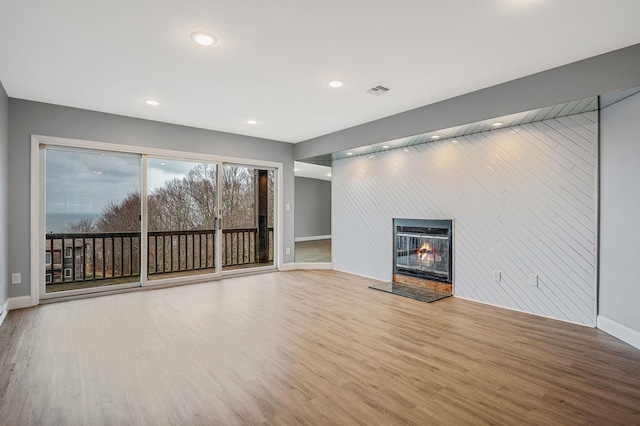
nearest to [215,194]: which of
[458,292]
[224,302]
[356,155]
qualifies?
[224,302]

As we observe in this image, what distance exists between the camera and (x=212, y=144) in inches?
218

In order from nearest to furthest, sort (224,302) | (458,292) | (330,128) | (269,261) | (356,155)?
(224,302) → (458,292) → (330,128) → (356,155) → (269,261)

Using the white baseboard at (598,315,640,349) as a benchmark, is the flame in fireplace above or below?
above

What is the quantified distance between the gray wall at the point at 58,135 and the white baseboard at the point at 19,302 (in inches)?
2.1

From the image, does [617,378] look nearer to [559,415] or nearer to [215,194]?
[559,415]

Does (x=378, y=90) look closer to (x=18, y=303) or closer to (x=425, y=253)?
(x=425, y=253)

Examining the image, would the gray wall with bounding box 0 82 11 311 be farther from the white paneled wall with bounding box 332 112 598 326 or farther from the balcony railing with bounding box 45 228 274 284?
the white paneled wall with bounding box 332 112 598 326

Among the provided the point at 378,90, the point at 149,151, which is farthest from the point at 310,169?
the point at 378,90

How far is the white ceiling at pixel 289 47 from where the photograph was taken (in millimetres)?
2209

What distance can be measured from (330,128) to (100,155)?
3595mm

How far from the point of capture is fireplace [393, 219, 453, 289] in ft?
15.1

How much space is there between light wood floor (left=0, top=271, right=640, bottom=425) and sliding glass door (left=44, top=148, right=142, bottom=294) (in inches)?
37.3

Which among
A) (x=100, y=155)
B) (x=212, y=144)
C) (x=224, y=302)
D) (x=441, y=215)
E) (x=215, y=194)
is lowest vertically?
(x=224, y=302)

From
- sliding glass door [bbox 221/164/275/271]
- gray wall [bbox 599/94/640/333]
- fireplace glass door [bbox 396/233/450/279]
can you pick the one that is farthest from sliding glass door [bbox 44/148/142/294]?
gray wall [bbox 599/94/640/333]
